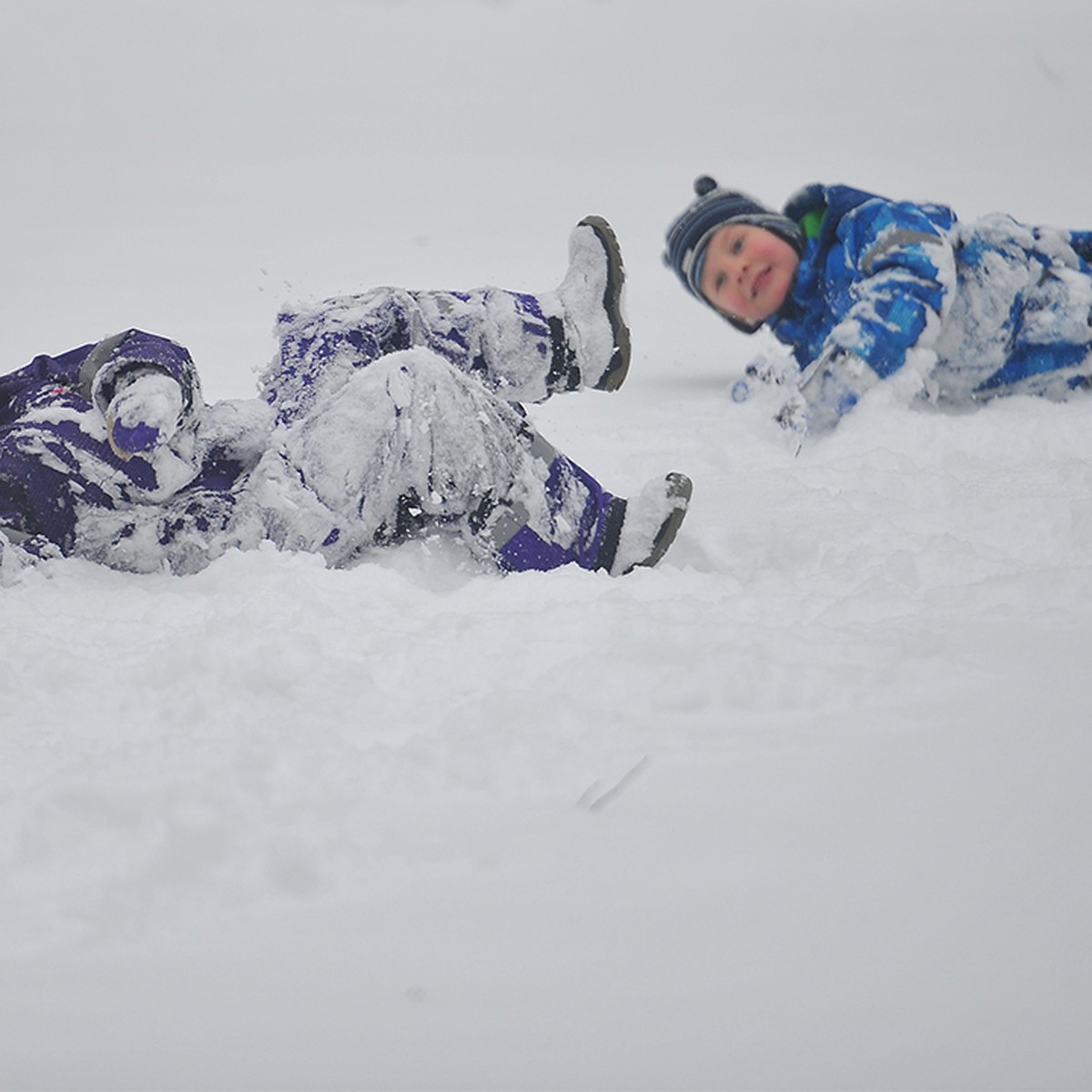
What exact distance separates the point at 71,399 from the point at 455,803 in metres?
0.92

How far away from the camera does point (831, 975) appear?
0.67m

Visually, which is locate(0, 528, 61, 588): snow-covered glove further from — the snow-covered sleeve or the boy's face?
the boy's face

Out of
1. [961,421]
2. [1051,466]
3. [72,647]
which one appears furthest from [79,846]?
[961,421]

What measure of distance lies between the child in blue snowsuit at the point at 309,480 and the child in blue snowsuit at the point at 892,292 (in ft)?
2.66

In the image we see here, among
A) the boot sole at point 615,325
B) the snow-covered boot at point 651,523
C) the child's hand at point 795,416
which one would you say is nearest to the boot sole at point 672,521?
the snow-covered boot at point 651,523

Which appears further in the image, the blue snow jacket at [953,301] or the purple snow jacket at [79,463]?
the blue snow jacket at [953,301]

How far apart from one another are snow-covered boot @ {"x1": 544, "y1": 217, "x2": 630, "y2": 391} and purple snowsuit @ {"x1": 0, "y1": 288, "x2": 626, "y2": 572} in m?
0.19

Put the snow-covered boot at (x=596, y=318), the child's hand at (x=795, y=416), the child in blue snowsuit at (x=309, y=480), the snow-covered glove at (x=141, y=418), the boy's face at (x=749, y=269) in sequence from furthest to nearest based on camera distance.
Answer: the boy's face at (x=749, y=269) → the child's hand at (x=795, y=416) → the snow-covered boot at (x=596, y=318) → the child in blue snowsuit at (x=309, y=480) → the snow-covered glove at (x=141, y=418)

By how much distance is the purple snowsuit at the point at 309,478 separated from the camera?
1.40m

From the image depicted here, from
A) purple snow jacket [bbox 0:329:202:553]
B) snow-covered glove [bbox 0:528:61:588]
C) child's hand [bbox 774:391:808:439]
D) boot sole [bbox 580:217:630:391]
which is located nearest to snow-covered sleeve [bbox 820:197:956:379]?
child's hand [bbox 774:391:808:439]

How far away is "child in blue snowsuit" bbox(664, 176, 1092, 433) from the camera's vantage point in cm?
215

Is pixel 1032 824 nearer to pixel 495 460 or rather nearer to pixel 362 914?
pixel 362 914

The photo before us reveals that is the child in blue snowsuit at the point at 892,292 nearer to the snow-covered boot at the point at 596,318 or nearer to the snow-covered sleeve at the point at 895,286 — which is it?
the snow-covered sleeve at the point at 895,286

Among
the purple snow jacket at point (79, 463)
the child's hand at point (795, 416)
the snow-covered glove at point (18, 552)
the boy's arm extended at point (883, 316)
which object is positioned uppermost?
the purple snow jacket at point (79, 463)
